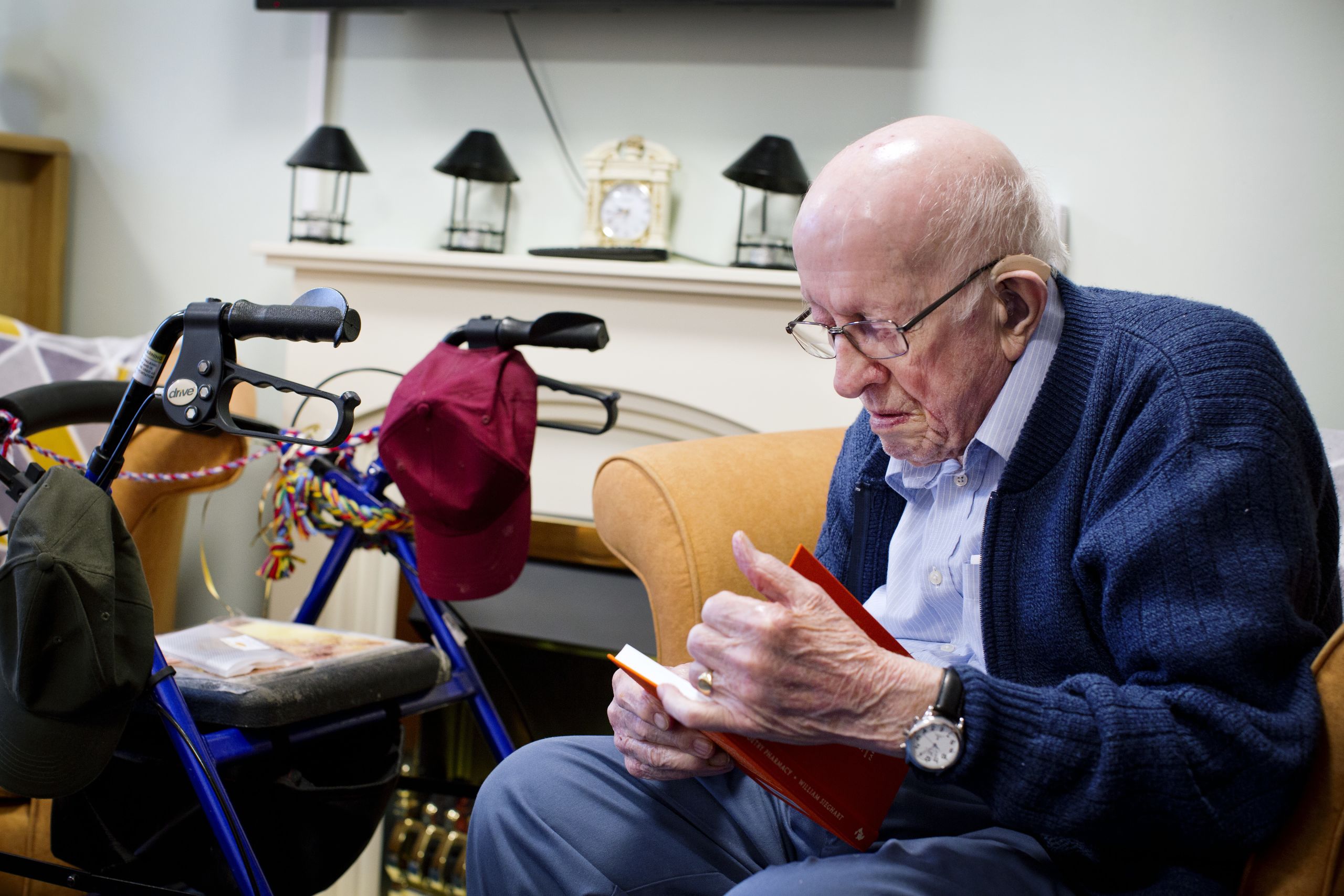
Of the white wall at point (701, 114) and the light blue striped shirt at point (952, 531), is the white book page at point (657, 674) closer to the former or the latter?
the light blue striped shirt at point (952, 531)

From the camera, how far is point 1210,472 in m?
0.71

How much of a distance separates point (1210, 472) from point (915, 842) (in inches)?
13.4

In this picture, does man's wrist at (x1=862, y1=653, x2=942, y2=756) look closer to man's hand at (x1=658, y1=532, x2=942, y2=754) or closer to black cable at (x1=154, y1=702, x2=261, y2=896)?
man's hand at (x1=658, y1=532, x2=942, y2=754)

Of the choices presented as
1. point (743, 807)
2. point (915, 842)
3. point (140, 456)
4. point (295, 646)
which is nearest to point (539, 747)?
point (743, 807)

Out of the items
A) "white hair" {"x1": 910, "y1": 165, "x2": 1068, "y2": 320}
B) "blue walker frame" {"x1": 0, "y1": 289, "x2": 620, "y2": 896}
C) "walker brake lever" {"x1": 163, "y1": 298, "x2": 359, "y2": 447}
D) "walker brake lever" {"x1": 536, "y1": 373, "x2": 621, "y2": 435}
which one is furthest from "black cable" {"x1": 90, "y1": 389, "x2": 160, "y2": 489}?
"white hair" {"x1": 910, "y1": 165, "x2": 1068, "y2": 320}

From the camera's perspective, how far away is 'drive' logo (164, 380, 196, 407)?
89cm

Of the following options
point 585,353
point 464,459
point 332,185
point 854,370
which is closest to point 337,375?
point 464,459

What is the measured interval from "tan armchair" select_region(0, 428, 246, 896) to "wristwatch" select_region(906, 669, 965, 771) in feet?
3.43

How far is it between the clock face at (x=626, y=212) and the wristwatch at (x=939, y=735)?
4.82 feet

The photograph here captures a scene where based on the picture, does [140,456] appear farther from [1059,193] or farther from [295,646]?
[1059,193]

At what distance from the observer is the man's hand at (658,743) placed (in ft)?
2.86

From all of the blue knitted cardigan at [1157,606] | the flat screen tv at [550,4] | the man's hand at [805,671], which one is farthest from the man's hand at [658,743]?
the flat screen tv at [550,4]

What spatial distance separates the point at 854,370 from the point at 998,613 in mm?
240

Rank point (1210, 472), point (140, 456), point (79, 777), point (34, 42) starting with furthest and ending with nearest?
1. point (34, 42)
2. point (140, 456)
3. point (79, 777)
4. point (1210, 472)
